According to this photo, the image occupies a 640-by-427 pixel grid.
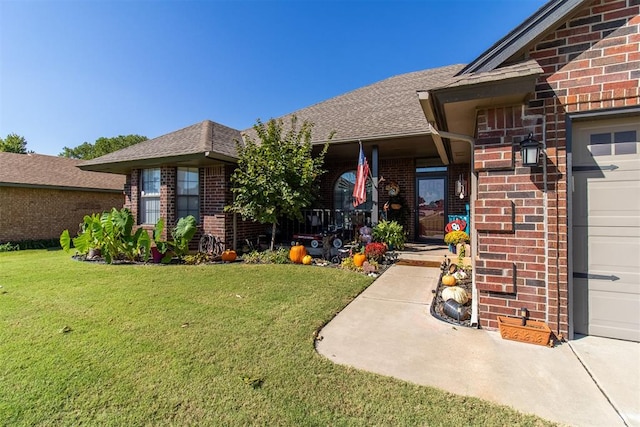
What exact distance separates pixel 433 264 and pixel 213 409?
18.2 feet

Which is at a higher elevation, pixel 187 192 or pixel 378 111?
pixel 378 111

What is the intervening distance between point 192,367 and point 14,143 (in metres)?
46.4

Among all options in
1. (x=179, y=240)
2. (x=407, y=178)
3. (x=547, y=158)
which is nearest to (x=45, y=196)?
(x=179, y=240)

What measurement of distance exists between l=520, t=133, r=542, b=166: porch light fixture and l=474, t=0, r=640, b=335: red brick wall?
0.17 m

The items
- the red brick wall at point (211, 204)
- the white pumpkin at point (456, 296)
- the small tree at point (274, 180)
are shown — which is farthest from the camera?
the red brick wall at point (211, 204)

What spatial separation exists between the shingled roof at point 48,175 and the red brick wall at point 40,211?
40 centimetres

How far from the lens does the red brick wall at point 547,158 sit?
2.84 metres

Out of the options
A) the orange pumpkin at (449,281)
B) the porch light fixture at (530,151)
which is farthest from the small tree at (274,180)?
the porch light fixture at (530,151)

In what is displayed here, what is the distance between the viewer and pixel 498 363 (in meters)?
2.56

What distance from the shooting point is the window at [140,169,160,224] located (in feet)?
29.8

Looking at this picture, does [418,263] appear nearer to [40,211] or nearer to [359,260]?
[359,260]

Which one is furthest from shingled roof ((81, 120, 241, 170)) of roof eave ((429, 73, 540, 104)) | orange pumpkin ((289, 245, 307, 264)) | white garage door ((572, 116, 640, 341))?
white garage door ((572, 116, 640, 341))

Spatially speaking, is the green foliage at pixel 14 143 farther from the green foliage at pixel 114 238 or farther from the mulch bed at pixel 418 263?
the mulch bed at pixel 418 263

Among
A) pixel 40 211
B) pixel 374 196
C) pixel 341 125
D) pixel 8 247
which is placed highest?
pixel 341 125
